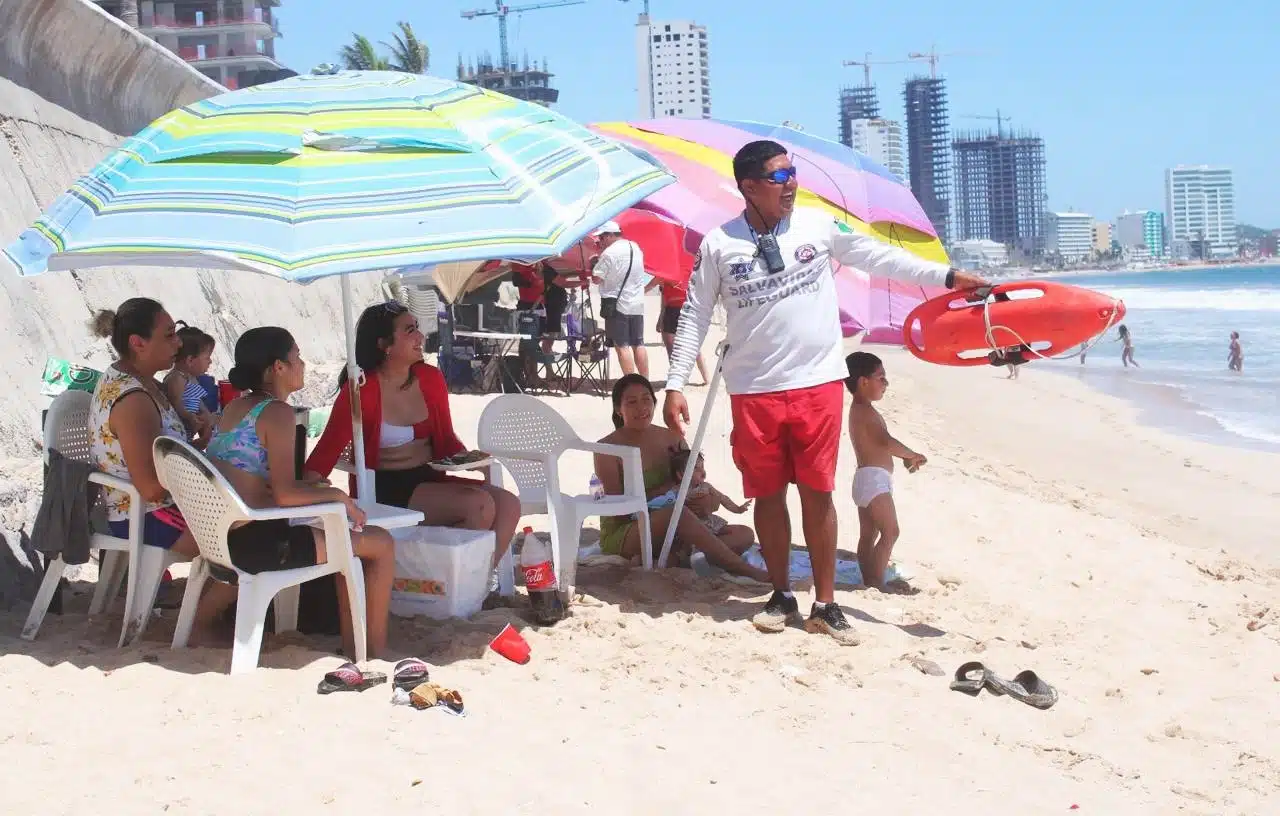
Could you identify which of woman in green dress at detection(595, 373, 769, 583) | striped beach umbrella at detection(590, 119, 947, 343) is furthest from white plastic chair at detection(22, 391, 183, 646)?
striped beach umbrella at detection(590, 119, 947, 343)

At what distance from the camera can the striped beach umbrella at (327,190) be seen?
3584 mm

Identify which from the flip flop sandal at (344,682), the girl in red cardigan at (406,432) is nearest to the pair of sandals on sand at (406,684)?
the flip flop sandal at (344,682)

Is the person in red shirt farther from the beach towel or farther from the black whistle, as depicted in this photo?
the black whistle

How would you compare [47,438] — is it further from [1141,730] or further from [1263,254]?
[1263,254]

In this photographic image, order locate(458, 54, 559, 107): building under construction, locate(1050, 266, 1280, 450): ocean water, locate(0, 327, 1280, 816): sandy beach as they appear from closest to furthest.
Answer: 1. locate(0, 327, 1280, 816): sandy beach
2. locate(1050, 266, 1280, 450): ocean water
3. locate(458, 54, 559, 107): building under construction

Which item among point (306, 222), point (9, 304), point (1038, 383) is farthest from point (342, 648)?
point (1038, 383)

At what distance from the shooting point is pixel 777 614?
4719mm

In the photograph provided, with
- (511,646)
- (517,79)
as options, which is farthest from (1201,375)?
(517,79)

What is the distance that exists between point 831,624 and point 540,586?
107 cm

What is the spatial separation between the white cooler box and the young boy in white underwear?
173 centimetres

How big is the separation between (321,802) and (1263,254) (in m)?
184

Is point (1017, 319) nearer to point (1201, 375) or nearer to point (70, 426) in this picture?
point (70, 426)

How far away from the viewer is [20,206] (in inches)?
285

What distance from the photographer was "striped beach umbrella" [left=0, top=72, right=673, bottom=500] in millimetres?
3584
